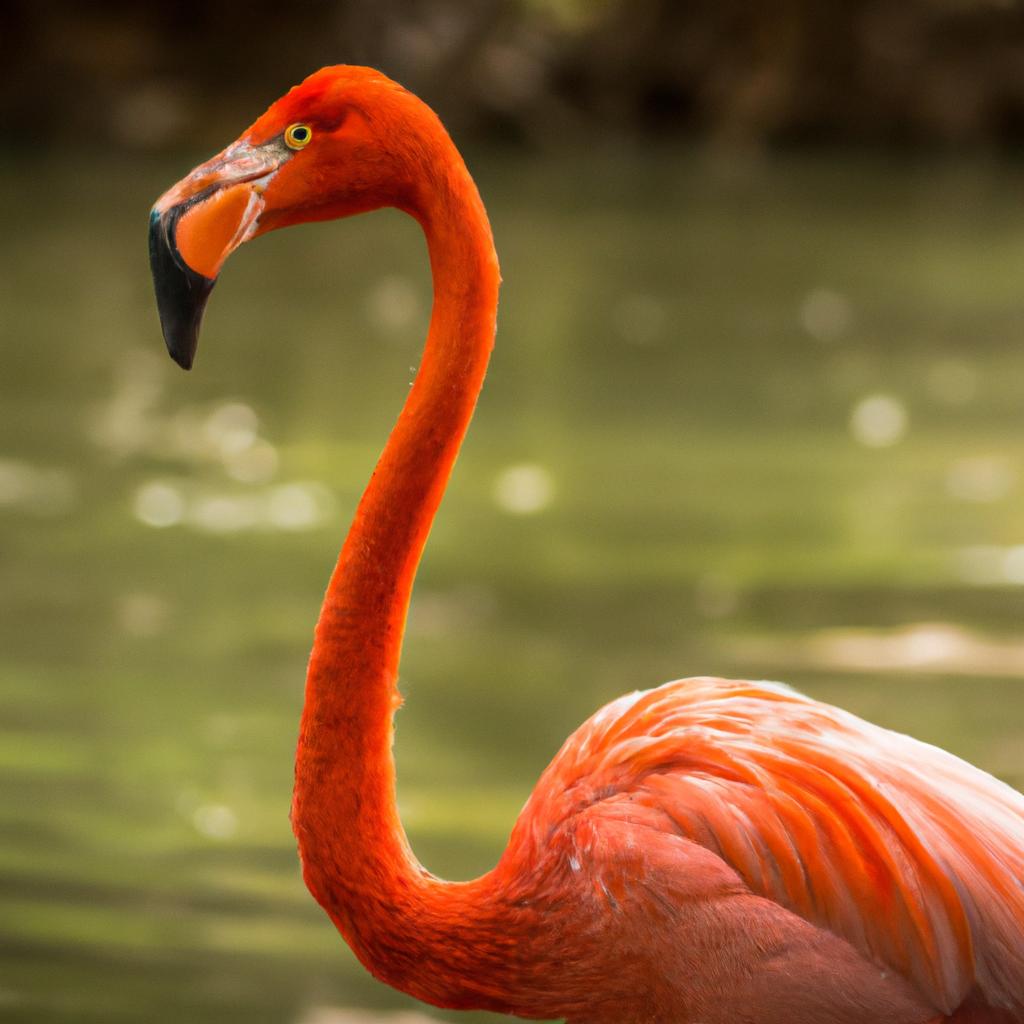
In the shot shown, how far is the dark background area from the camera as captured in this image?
15883mm

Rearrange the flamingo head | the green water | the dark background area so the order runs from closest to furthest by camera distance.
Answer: the flamingo head → the green water → the dark background area

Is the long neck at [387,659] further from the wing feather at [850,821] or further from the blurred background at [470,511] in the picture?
the blurred background at [470,511]

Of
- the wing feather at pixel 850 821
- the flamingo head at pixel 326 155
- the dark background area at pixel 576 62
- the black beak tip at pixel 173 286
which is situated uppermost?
the dark background area at pixel 576 62

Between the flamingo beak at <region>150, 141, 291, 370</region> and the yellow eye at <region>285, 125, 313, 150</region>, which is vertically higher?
the yellow eye at <region>285, 125, 313, 150</region>

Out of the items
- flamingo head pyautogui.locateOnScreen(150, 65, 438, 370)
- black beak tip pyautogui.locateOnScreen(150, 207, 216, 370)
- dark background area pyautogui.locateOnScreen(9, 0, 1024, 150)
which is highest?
dark background area pyautogui.locateOnScreen(9, 0, 1024, 150)

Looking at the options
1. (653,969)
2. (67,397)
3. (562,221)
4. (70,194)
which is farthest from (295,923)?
(70,194)

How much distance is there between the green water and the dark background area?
16.7ft

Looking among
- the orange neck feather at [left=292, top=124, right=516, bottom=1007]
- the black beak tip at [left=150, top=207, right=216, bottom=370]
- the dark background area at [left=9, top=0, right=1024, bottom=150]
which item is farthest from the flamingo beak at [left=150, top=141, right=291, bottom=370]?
the dark background area at [left=9, top=0, right=1024, bottom=150]

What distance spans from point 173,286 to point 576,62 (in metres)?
14.8

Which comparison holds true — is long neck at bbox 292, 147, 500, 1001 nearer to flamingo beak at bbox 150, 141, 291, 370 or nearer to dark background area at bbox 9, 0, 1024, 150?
flamingo beak at bbox 150, 141, 291, 370

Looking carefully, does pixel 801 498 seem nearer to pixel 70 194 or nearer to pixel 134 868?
pixel 134 868

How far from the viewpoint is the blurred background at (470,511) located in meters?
3.79

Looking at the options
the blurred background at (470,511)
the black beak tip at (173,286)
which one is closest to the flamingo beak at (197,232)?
the black beak tip at (173,286)

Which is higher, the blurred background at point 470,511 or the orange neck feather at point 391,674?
the blurred background at point 470,511
